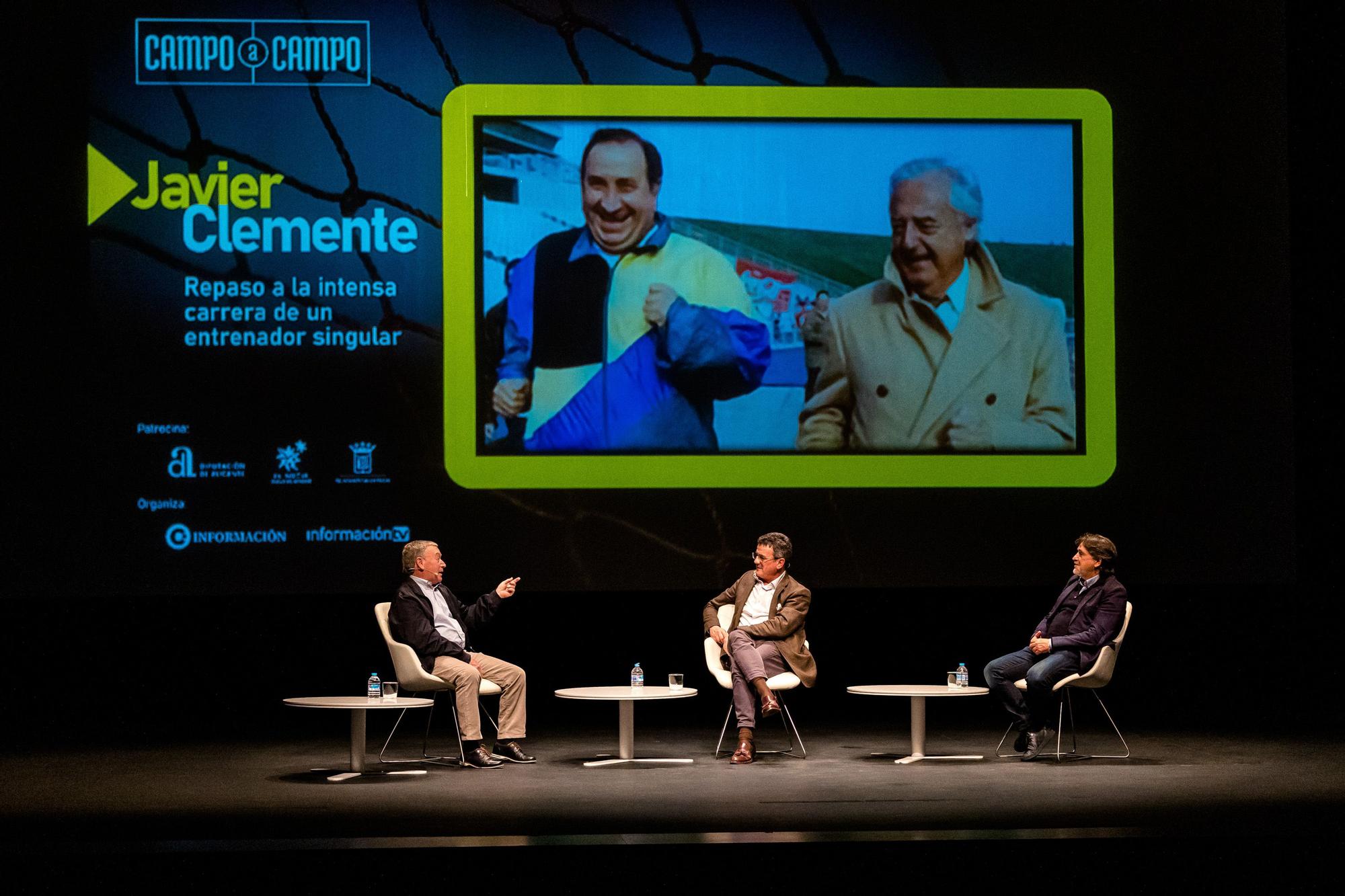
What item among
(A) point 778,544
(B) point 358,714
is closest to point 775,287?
(A) point 778,544

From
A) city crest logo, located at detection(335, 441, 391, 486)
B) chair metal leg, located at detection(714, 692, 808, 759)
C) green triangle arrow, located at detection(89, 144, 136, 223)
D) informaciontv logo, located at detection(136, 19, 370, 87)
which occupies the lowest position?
chair metal leg, located at detection(714, 692, 808, 759)

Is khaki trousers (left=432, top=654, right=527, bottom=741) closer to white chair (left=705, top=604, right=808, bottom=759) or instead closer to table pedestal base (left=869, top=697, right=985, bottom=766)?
white chair (left=705, top=604, right=808, bottom=759)

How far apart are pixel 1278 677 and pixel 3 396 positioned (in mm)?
6397

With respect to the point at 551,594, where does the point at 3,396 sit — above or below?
above

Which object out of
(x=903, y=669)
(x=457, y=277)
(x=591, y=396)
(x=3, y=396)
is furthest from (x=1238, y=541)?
(x=3, y=396)

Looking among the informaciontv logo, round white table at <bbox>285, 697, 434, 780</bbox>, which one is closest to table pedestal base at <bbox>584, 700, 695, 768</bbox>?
round white table at <bbox>285, 697, 434, 780</bbox>

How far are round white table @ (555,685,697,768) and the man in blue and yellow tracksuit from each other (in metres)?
1.37

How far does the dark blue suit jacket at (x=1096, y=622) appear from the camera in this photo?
706cm

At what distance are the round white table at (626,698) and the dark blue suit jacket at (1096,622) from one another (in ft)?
5.29

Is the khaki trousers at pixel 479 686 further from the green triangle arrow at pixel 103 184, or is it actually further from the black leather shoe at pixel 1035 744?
the green triangle arrow at pixel 103 184

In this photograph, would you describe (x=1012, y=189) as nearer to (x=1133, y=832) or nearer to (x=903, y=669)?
(x=903, y=669)

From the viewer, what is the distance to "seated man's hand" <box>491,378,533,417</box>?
795 centimetres

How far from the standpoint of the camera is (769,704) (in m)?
7.01

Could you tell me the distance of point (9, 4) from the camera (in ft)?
25.6
